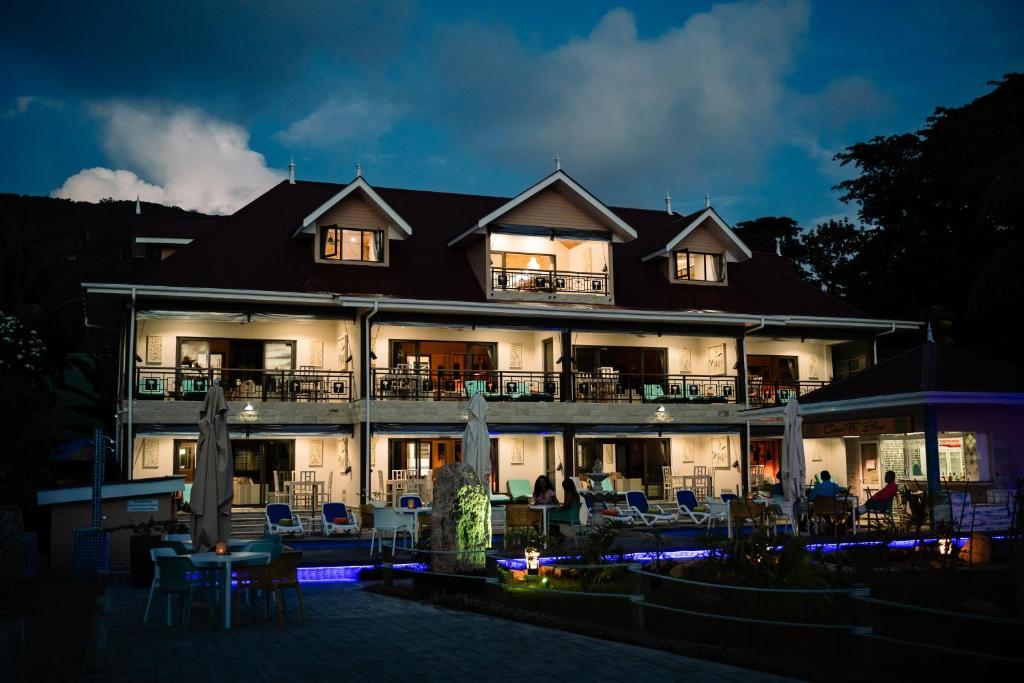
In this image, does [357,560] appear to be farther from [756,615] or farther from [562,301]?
[562,301]

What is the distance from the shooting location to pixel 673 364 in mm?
29891

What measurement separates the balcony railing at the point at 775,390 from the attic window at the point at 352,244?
1166 centimetres

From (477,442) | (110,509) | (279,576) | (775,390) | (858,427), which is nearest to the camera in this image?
(279,576)

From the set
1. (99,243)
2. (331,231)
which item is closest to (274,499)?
(331,231)

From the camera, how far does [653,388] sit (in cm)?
2808

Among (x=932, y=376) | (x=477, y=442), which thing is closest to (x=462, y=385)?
(x=477, y=442)

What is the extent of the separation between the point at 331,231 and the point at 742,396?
12.7 m

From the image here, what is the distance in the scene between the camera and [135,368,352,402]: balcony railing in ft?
78.8

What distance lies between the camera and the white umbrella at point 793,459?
18.7 m

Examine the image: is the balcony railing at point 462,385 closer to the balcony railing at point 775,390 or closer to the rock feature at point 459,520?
the balcony railing at point 775,390

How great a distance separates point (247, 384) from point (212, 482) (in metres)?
12.5

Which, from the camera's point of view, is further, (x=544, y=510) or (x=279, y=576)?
(x=544, y=510)

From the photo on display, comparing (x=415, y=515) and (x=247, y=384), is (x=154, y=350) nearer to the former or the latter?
(x=247, y=384)

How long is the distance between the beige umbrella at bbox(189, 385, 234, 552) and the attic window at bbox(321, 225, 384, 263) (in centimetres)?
1426
